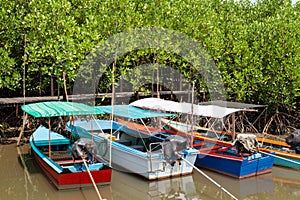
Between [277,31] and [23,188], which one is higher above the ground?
[277,31]

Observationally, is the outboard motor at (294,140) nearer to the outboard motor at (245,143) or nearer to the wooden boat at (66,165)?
the outboard motor at (245,143)

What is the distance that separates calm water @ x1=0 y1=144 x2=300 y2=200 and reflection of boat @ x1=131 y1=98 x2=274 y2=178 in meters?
0.23

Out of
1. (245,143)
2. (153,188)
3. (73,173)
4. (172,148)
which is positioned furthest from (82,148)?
(245,143)

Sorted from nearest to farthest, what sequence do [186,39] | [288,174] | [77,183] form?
1. [77,183]
2. [288,174]
3. [186,39]

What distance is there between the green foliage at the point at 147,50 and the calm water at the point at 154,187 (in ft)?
13.6

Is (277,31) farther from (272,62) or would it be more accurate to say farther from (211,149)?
(211,149)

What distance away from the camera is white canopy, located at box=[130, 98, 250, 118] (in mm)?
10273

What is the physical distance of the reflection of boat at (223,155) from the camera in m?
9.85

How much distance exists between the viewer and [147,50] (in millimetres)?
14141

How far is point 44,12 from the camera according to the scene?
41.5 feet

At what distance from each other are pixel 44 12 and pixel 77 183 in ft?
22.2

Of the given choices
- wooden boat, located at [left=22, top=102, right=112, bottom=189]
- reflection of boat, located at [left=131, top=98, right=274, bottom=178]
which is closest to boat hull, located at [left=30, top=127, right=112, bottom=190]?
wooden boat, located at [left=22, top=102, right=112, bottom=189]

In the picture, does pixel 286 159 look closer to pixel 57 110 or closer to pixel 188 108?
pixel 188 108

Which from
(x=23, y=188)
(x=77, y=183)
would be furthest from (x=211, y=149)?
(x=23, y=188)
